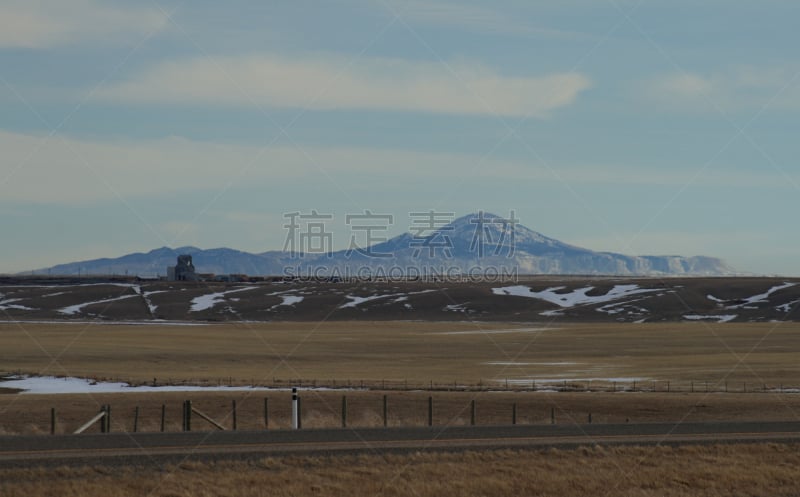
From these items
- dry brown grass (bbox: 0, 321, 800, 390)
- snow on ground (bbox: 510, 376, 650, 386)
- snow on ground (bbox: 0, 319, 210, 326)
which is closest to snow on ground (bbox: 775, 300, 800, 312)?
dry brown grass (bbox: 0, 321, 800, 390)

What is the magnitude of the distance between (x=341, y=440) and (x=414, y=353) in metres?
72.4

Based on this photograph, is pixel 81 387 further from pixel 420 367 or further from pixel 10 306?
pixel 10 306

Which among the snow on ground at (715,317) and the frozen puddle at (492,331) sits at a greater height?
the snow on ground at (715,317)

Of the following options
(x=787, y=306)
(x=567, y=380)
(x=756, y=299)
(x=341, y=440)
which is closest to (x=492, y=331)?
(x=787, y=306)

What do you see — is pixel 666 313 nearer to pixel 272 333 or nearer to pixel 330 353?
pixel 272 333

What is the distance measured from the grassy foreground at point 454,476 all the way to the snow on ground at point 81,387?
3303 centimetres

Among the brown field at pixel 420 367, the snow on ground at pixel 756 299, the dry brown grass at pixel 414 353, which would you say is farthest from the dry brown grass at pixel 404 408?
the snow on ground at pixel 756 299

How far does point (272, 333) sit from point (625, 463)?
4320 inches

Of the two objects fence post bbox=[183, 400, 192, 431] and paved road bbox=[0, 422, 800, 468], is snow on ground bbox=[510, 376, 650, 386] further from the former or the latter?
fence post bbox=[183, 400, 192, 431]

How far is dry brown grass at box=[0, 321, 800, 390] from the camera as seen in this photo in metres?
74.0

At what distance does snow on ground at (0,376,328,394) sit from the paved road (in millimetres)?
28969

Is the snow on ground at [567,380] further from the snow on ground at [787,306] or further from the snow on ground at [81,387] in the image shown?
the snow on ground at [787,306]

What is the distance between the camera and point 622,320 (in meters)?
164

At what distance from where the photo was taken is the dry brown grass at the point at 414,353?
243 feet
